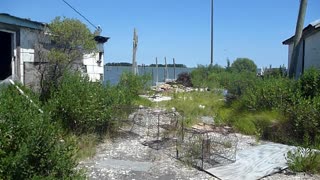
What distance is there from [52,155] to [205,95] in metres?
10.9

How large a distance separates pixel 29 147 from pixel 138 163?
9.16ft

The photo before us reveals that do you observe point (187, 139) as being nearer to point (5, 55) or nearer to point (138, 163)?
Answer: point (138, 163)

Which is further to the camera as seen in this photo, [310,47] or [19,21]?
[310,47]

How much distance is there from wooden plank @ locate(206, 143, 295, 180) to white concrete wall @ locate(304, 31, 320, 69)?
710 cm

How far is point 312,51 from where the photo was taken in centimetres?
1335

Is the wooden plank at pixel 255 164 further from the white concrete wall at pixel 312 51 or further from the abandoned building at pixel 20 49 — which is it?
the white concrete wall at pixel 312 51

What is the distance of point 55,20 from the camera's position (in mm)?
9336

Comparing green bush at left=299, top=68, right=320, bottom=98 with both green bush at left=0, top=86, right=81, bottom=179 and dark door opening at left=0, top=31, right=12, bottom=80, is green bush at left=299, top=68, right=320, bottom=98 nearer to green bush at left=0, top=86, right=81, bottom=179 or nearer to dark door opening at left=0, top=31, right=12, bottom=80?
green bush at left=0, top=86, right=81, bottom=179

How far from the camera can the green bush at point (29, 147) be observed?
3.09m

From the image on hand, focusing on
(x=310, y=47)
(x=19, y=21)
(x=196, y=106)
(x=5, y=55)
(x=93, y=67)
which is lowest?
(x=196, y=106)

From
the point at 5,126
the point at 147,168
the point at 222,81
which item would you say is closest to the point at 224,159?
the point at 147,168

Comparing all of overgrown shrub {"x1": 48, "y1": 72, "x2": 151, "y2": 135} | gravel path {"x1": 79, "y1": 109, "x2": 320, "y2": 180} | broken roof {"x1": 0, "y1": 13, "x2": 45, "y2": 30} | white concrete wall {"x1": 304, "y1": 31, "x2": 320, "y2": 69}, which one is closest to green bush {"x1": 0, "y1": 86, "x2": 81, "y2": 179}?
gravel path {"x1": 79, "y1": 109, "x2": 320, "y2": 180}

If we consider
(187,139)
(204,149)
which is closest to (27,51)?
(187,139)

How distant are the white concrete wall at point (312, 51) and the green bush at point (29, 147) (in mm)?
11245
